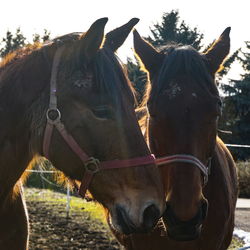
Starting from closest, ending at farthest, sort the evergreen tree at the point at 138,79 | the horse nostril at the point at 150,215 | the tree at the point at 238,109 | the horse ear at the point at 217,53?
1. the horse nostril at the point at 150,215
2. the evergreen tree at the point at 138,79
3. the horse ear at the point at 217,53
4. the tree at the point at 238,109

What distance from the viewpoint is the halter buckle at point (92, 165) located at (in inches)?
86.8

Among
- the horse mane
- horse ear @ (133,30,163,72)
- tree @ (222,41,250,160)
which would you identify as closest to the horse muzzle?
the horse mane

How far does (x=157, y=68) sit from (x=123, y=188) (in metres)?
1.57

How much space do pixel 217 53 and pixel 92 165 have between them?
179cm

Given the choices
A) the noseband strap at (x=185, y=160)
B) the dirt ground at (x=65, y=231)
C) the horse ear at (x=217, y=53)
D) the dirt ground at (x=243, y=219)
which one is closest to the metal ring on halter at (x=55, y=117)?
the noseband strap at (x=185, y=160)

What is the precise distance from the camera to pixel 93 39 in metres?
2.25

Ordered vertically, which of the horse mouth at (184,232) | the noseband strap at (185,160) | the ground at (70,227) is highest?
the noseband strap at (185,160)

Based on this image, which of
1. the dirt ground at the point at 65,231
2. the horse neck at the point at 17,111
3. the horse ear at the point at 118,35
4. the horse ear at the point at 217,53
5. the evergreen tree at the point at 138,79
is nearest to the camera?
the horse neck at the point at 17,111

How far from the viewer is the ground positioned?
641 centimetres

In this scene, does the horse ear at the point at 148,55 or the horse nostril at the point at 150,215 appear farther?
the horse ear at the point at 148,55

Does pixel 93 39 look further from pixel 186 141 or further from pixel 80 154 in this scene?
pixel 186 141

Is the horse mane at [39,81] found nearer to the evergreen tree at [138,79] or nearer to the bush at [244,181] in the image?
the evergreen tree at [138,79]

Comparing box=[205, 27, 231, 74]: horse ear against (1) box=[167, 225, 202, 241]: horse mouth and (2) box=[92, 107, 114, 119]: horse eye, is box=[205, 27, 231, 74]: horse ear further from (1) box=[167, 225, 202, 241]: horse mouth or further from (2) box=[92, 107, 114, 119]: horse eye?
(2) box=[92, 107, 114, 119]: horse eye

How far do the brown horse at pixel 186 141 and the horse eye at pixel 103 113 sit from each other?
832 millimetres
